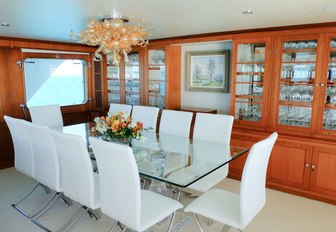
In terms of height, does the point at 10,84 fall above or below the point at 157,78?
below

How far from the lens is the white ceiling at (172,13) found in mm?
2410

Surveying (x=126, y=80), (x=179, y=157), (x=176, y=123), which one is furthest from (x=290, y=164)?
(x=126, y=80)

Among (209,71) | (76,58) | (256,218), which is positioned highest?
(76,58)

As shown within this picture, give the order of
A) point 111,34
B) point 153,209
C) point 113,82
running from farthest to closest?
point 113,82 < point 111,34 < point 153,209

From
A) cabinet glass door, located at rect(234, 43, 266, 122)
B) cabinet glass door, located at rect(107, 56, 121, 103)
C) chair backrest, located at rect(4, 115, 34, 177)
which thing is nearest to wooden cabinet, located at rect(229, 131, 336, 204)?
cabinet glass door, located at rect(234, 43, 266, 122)

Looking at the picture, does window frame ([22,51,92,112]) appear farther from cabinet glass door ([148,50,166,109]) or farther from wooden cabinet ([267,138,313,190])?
wooden cabinet ([267,138,313,190])

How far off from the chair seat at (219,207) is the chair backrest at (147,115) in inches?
68.4

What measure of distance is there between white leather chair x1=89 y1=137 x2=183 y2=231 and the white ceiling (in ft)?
4.28

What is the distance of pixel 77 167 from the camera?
2.39 m

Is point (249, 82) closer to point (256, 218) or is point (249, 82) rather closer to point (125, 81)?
point (256, 218)

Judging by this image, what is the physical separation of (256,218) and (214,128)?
1122 mm

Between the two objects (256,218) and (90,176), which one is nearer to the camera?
(90,176)

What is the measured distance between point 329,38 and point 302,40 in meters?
0.30

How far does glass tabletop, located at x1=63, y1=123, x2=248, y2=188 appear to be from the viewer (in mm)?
2324
